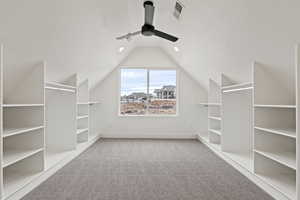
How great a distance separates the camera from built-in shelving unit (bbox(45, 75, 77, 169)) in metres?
3.80

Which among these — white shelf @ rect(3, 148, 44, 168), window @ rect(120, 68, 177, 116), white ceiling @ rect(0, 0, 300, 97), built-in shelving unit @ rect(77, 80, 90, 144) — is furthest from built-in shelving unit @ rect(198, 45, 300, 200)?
built-in shelving unit @ rect(77, 80, 90, 144)

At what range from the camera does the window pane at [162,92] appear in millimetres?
5875

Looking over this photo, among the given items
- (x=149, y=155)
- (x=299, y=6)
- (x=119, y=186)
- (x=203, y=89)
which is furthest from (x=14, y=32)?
(x=203, y=89)

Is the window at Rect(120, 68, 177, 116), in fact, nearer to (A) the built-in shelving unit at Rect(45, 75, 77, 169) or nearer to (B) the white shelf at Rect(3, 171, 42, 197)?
(A) the built-in shelving unit at Rect(45, 75, 77, 169)

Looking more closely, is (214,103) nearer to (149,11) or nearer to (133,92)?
(133,92)

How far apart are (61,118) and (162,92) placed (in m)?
2.99

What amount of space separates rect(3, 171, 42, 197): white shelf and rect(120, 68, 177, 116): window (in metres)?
3.46

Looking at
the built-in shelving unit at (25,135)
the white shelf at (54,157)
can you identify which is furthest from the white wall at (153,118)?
the built-in shelving unit at (25,135)

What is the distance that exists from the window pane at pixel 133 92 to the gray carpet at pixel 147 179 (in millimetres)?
1928

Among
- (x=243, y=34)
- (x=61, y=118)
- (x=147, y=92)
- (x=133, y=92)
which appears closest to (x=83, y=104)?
(x=61, y=118)

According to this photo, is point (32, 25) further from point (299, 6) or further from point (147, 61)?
point (147, 61)

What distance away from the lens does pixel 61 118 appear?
3830 millimetres

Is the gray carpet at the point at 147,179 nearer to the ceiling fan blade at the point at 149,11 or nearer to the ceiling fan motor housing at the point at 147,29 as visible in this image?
the ceiling fan motor housing at the point at 147,29

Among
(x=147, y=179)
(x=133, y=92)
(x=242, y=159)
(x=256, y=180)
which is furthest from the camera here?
(x=133, y=92)
